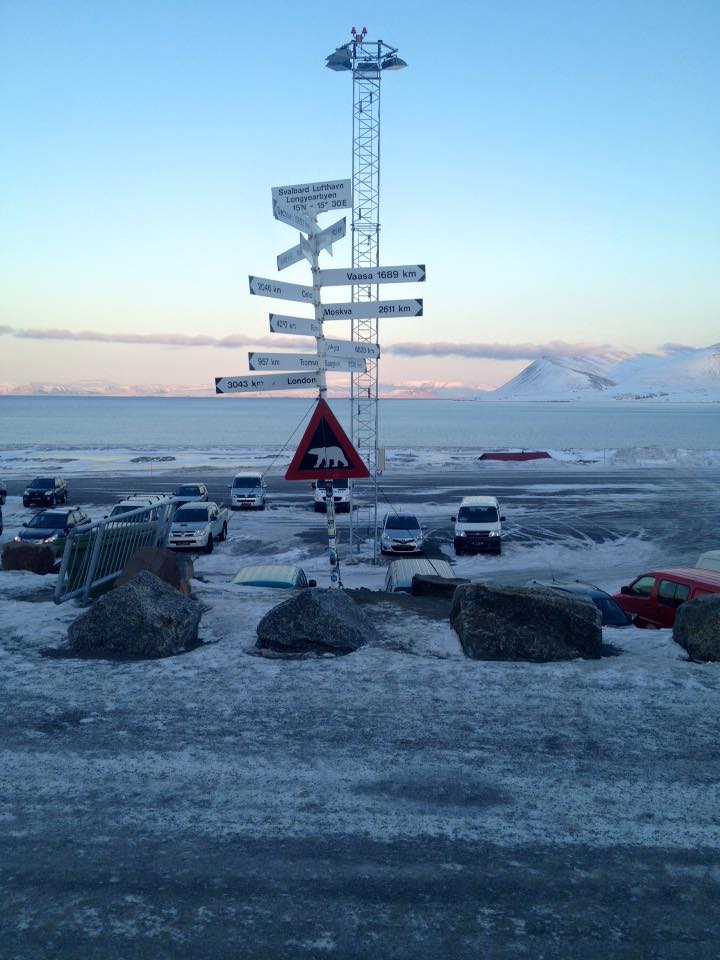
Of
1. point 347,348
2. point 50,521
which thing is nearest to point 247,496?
point 50,521

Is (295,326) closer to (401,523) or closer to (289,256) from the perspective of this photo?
(289,256)

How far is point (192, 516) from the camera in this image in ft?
81.3

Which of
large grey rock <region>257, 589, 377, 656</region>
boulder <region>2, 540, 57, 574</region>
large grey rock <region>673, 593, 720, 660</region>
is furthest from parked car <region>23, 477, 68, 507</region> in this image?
large grey rock <region>673, 593, 720, 660</region>

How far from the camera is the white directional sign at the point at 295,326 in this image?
8617 mm

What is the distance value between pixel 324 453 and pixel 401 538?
15.2 m

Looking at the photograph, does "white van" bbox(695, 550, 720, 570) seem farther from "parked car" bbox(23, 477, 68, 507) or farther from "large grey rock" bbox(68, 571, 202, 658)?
"parked car" bbox(23, 477, 68, 507)

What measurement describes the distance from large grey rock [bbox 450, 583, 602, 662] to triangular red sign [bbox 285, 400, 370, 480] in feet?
8.46

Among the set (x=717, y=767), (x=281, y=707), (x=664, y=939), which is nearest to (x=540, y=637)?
(x=717, y=767)

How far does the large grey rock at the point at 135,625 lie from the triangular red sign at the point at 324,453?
2315mm

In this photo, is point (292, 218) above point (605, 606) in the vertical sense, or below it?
above

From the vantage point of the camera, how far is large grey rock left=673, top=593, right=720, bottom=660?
661 cm

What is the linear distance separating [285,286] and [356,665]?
4802mm

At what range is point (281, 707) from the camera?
5672 millimetres

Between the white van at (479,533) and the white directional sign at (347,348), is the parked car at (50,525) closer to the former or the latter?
the white van at (479,533)
